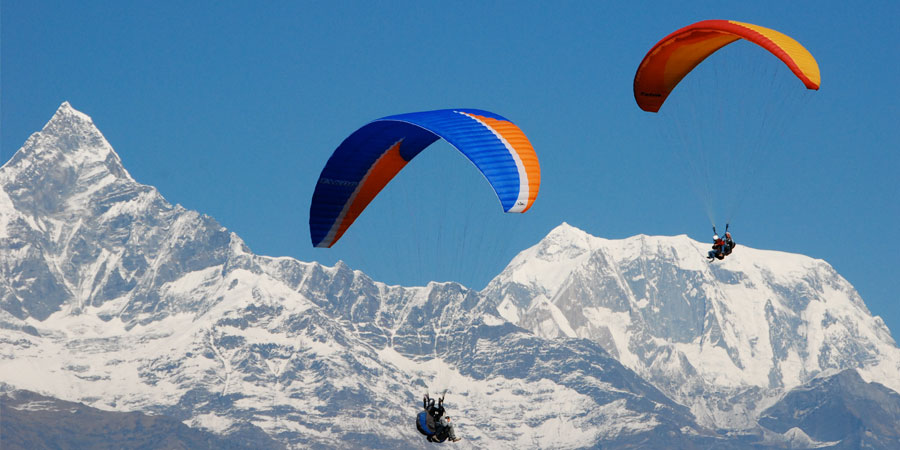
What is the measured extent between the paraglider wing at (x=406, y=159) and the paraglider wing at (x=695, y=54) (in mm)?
7431

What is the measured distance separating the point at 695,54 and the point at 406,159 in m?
12.6

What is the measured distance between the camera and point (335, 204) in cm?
5941

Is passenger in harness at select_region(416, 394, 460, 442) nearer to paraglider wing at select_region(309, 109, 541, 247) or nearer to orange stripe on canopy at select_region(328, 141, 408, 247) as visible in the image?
paraglider wing at select_region(309, 109, 541, 247)

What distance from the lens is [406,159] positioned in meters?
59.8

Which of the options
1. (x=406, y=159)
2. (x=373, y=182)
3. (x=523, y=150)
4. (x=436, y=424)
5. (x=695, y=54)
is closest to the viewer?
(x=436, y=424)

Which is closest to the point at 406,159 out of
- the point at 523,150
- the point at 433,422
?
the point at 523,150

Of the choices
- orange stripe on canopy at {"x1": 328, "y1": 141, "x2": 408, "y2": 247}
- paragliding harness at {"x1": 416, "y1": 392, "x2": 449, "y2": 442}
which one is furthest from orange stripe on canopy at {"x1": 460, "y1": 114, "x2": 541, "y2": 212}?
paragliding harness at {"x1": 416, "y1": 392, "x2": 449, "y2": 442}

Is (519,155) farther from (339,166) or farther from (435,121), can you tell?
(339,166)

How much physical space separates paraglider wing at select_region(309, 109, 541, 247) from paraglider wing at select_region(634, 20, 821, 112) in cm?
743

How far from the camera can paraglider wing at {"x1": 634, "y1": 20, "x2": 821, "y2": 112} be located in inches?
2032

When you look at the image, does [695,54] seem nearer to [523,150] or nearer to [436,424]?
[523,150]

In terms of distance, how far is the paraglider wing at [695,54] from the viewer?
51.6m

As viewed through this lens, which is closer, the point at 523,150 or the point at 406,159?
the point at 523,150

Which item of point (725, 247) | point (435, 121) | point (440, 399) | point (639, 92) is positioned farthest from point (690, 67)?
point (440, 399)
